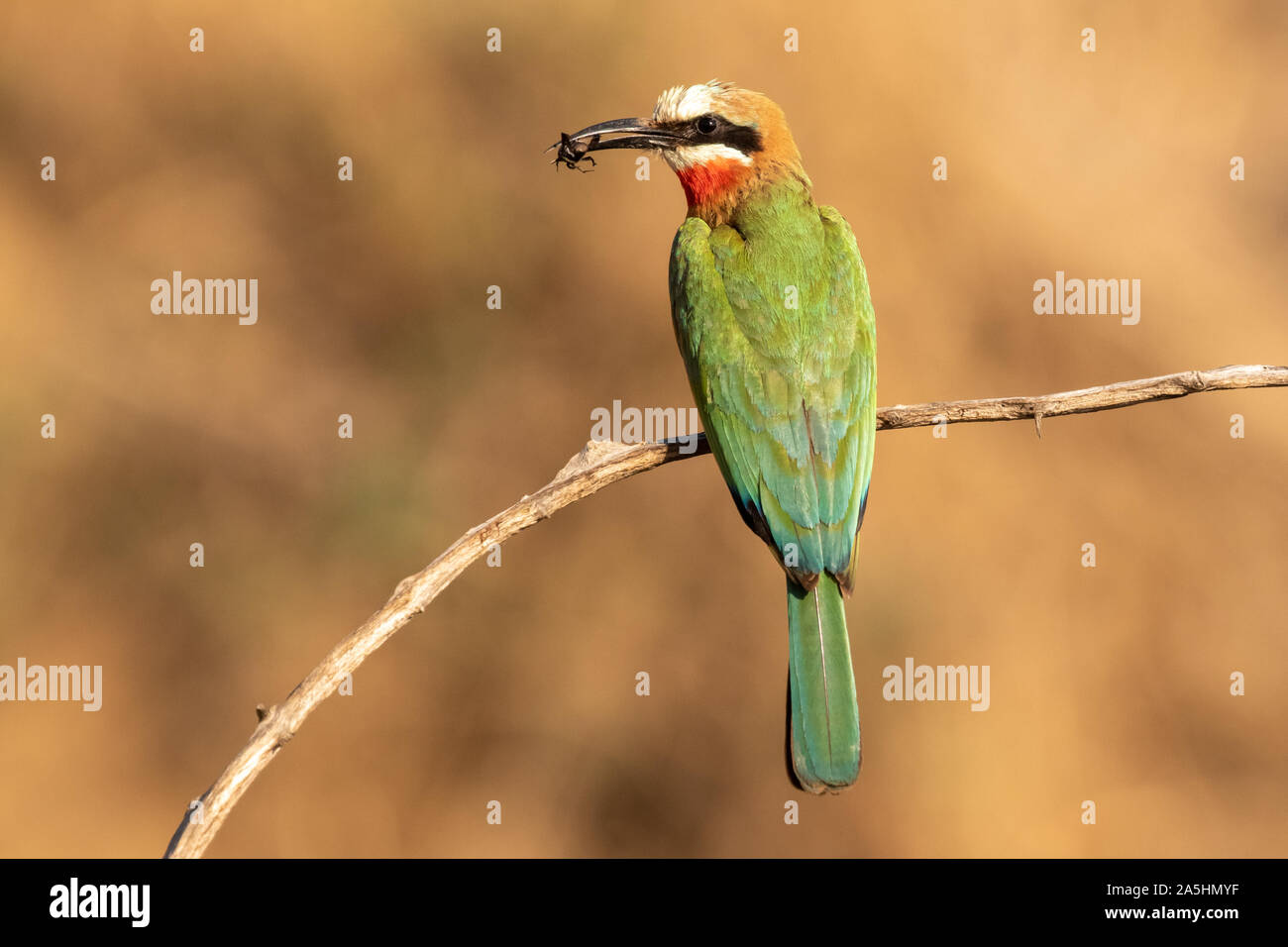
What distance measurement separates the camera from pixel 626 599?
672 centimetres

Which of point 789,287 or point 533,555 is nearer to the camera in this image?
point 789,287

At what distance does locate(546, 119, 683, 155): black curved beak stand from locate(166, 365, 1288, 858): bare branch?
1.12 metres

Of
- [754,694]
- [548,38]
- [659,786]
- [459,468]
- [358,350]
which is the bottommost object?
[659,786]

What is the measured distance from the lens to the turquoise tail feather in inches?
126

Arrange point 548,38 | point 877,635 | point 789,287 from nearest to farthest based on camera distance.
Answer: point 789,287, point 877,635, point 548,38

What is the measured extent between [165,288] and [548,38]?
260 centimetres

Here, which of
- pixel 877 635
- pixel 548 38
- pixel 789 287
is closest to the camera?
pixel 789 287

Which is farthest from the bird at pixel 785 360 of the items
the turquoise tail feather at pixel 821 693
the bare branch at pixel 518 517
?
the bare branch at pixel 518 517

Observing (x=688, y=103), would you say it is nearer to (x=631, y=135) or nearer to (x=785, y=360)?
(x=631, y=135)

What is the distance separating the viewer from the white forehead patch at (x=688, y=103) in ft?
13.1

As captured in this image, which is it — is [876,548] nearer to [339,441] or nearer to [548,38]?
[339,441]

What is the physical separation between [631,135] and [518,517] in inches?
70.2

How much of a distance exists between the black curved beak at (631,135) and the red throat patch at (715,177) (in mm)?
136

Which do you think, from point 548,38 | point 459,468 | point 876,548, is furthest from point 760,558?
point 548,38
